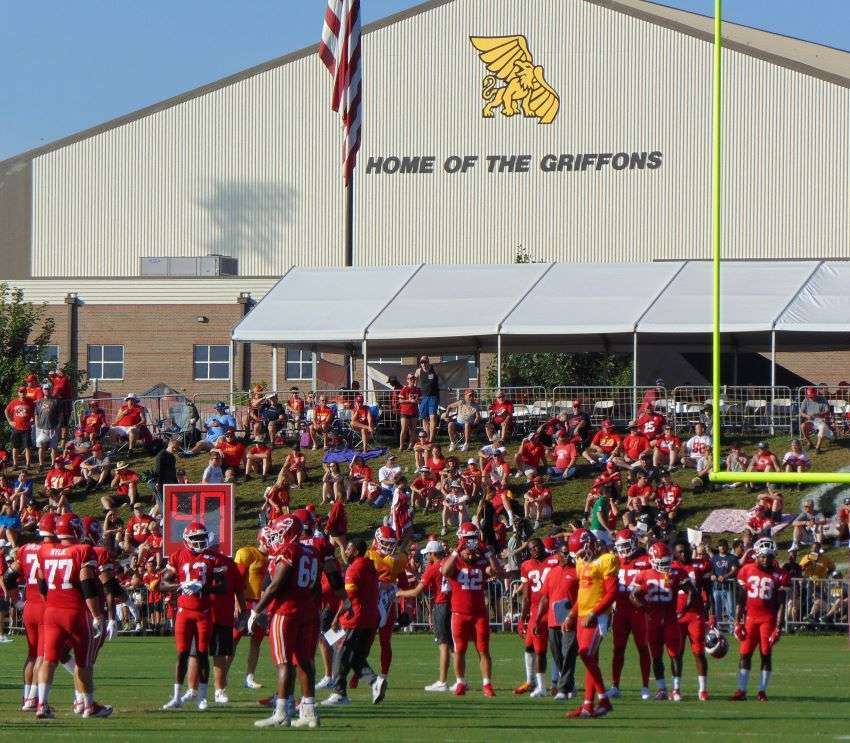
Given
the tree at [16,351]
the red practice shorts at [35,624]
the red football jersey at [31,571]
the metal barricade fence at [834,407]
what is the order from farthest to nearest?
the tree at [16,351]
the metal barricade fence at [834,407]
the red practice shorts at [35,624]
the red football jersey at [31,571]

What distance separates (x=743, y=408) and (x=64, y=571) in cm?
1794

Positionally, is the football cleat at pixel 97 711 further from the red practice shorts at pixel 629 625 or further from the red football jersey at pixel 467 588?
the red practice shorts at pixel 629 625

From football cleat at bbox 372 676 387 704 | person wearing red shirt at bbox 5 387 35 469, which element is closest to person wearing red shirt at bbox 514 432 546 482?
person wearing red shirt at bbox 5 387 35 469

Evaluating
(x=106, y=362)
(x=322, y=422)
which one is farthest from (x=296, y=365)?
(x=322, y=422)

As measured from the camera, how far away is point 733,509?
25.2 metres

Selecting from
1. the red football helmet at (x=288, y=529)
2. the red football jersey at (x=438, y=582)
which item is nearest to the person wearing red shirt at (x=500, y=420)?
the red football jersey at (x=438, y=582)

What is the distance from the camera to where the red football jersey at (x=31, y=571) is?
12562 mm

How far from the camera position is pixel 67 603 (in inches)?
493

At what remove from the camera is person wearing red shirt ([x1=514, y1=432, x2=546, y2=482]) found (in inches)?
1072

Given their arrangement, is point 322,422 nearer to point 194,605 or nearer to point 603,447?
point 603,447

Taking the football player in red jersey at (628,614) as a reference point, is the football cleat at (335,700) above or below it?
below

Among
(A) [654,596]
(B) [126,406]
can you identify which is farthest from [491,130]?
(A) [654,596]

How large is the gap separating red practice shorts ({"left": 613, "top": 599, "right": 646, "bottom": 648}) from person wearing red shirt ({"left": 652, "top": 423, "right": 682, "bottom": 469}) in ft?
39.4

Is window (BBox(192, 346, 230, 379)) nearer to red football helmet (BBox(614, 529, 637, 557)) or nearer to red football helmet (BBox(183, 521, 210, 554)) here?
red football helmet (BBox(614, 529, 637, 557))
